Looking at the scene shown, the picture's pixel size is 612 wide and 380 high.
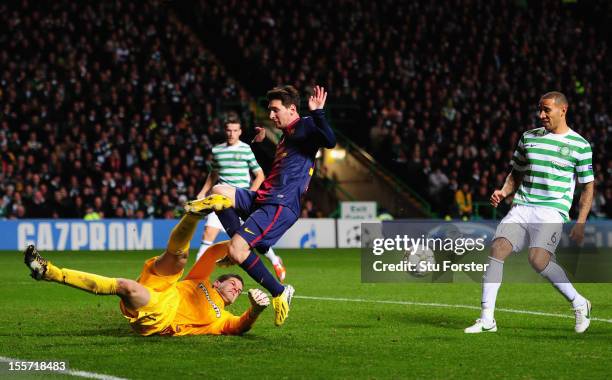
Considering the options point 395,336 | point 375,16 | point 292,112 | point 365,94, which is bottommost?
point 395,336

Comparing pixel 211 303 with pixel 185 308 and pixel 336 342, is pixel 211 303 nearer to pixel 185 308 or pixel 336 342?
pixel 185 308

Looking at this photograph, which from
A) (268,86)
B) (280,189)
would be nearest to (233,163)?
(280,189)

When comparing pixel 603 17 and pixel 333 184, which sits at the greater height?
pixel 603 17

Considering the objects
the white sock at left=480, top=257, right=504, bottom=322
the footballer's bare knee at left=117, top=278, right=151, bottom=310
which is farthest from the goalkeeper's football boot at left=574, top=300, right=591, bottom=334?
the footballer's bare knee at left=117, top=278, right=151, bottom=310

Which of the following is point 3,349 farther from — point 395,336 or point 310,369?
point 395,336

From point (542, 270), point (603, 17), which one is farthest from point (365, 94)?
point (542, 270)

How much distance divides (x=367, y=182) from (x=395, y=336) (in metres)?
21.6

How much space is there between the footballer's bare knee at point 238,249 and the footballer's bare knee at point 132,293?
0.89 metres

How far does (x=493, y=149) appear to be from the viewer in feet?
100

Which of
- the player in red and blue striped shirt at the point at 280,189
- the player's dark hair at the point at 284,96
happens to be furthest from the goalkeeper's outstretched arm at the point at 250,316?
the player's dark hair at the point at 284,96

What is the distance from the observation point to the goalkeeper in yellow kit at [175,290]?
7668 millimetres

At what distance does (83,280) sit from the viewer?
25.3ft

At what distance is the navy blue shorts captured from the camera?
8.55m

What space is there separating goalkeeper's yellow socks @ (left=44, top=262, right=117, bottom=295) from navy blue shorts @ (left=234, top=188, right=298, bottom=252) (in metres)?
1.32
